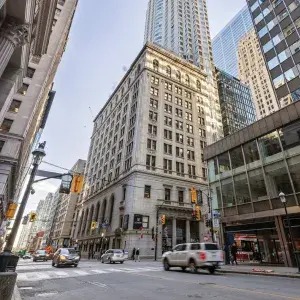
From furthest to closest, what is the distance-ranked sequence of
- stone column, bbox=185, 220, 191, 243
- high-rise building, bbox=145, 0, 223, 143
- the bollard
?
high-rise building, bbox=145, 0, 223, 143 → stone column, bbox=185, 220, 191, 243 → the bollard

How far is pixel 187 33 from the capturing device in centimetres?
10588

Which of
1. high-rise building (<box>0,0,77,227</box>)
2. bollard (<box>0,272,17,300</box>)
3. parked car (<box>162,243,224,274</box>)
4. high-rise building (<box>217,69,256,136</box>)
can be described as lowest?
bollard (<box>0,272,17,300</box>)

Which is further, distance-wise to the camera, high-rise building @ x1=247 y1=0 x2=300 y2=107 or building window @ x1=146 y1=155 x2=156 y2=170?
building window @ x1=146 y1=155 x2=156 y2=170

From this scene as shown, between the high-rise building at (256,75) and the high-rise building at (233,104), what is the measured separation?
10949 millimetres

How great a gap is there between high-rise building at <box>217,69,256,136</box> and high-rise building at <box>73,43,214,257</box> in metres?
24.4

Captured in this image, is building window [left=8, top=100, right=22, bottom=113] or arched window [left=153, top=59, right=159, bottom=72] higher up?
arched window [left=153, top=59, right=159, bottom=72]

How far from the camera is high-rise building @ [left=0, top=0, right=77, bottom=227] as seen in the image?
31.3 feet

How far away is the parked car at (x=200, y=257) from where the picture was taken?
14.9m

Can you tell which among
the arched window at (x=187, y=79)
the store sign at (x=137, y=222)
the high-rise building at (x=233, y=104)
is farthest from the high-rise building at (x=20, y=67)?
the high-rise building at (x=233, y=104)

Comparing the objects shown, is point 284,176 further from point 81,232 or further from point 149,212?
point 81,232

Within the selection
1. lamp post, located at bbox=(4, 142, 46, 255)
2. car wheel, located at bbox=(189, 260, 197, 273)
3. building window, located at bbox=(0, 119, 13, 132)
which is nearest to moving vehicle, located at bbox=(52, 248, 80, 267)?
car wheel, located at bbox=(189, 260, 197, 273)

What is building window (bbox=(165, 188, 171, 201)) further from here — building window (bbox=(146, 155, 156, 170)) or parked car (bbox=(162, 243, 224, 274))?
parked car (bbox=(162, 243, 224, 274))

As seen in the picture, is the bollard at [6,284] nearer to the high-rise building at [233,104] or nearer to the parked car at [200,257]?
the parked car at [200,257]

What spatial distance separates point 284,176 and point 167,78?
49512mm
